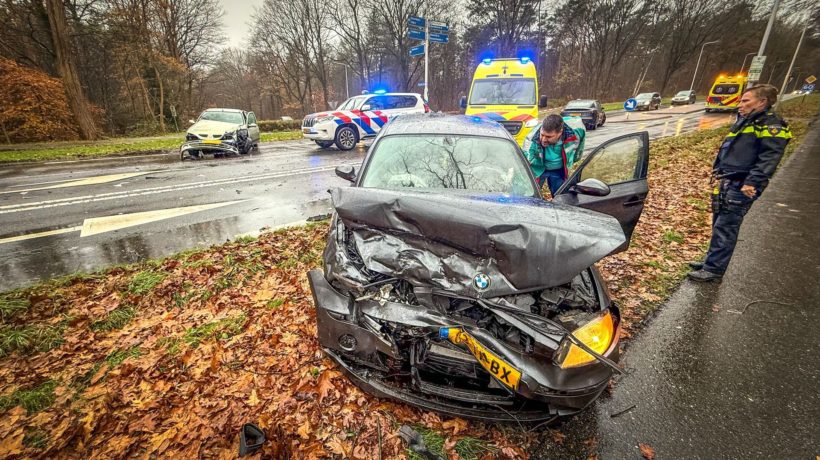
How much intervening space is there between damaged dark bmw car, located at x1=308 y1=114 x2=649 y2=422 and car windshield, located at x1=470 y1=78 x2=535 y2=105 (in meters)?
7.99

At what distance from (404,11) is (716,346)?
3199cm

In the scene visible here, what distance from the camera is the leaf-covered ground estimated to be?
1820 mm

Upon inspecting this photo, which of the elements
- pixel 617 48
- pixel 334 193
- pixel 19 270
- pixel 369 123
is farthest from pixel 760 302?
pixel 617 48

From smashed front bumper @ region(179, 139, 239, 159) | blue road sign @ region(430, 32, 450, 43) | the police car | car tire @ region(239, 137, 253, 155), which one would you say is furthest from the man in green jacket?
blue road sign @ region(430, 32, 450, 43)

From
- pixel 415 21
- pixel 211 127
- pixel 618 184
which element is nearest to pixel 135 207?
pixel 211 127

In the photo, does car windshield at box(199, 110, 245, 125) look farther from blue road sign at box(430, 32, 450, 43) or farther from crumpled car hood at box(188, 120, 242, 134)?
blue road sign at box(430, 32, 450, 43)

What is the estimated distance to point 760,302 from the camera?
3.06 meters

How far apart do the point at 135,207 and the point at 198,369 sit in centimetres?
484

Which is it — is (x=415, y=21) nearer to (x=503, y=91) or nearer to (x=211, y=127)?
(x=503, y=91)

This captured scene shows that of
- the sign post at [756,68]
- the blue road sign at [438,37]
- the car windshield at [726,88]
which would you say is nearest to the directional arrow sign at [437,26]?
the blue road sign at [438,37]

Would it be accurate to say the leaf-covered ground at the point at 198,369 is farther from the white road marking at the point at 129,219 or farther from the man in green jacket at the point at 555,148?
the white road marking at the point at 129,219

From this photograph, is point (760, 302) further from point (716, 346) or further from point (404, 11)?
point (404, 11)

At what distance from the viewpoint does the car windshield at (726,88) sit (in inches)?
858

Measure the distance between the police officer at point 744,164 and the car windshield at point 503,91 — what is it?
639 cm
